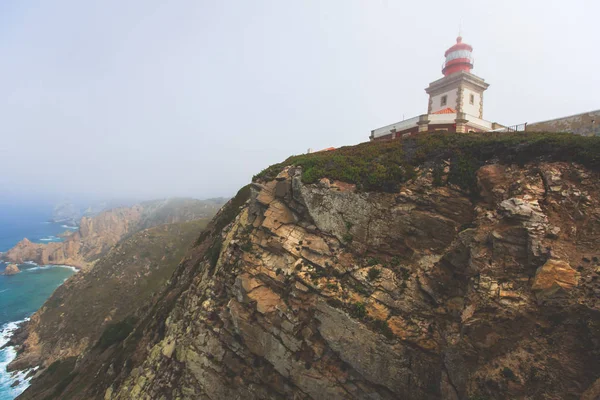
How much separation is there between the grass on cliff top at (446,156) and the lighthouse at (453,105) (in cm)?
422

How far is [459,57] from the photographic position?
27.3 meters

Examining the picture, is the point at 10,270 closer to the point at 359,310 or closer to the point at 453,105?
the point at 359,310

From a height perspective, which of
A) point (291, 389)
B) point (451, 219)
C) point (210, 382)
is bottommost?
point (210, 382)

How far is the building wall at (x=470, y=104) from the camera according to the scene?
23.4 meters

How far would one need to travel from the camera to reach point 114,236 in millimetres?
124000

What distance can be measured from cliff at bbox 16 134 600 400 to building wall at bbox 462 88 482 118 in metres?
13.0

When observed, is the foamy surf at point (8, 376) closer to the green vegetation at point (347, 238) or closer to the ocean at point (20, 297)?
the ocean at point (20, 297)

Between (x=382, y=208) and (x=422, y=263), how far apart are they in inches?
121

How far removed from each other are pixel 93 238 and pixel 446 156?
147 m

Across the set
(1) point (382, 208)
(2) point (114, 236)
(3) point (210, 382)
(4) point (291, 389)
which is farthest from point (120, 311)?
(2) point (114, 236)

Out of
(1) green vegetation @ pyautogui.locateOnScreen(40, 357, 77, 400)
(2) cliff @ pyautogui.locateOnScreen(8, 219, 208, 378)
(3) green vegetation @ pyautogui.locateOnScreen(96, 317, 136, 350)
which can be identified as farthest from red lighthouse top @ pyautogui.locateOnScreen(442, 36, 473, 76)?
(1) green vegetation @ pyautogui.locateOnScreen(40, 357, 77, 400)

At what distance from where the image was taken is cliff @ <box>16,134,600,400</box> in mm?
7538

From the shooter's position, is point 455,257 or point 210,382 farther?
point 210,382

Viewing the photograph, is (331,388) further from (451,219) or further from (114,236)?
(114,236)
